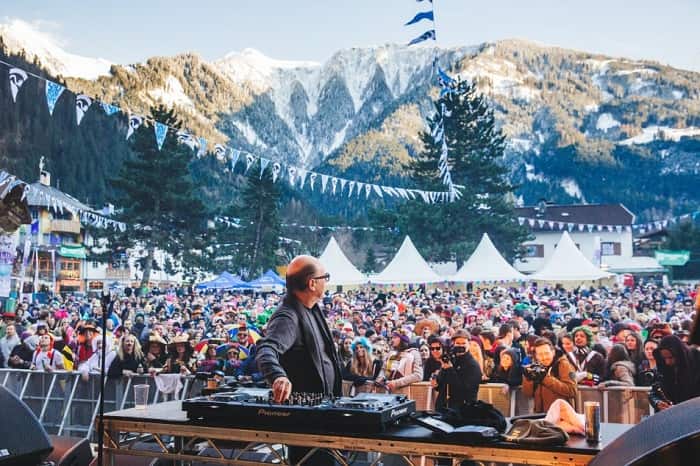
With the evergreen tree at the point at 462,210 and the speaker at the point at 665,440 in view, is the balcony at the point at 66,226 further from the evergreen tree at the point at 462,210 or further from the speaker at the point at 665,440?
the speaker at the point at 665,440

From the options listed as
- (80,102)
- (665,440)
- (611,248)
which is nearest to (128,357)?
(665,440)

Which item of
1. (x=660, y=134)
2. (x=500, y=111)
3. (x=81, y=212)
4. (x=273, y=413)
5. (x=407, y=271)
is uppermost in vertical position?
(x=500, y=111)

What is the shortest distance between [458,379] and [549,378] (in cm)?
61

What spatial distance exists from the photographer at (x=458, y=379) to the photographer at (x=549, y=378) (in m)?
0.44

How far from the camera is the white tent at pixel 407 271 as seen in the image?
17.4 metres

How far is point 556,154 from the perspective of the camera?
5009 cm

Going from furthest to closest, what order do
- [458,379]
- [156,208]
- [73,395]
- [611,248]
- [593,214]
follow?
[593,214] → [611,248] → [156,208] → [73,395] → [458,379]

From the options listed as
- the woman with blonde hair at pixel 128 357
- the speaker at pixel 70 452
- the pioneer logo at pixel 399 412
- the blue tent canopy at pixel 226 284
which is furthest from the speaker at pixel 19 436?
the blue tent canopy at pixel 226 284

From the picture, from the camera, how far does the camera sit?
4578 millimetres

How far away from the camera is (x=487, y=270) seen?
17.1m

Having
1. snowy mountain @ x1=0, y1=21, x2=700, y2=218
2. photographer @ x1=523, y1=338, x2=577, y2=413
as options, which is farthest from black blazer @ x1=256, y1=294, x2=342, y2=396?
snowy mountain @ x1=0, y1=21, x2=700, y2=218

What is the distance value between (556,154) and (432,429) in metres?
50.4

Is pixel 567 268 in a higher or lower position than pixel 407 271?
higher

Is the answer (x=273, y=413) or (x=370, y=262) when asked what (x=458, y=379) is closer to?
Result: (x=273, y=413)
